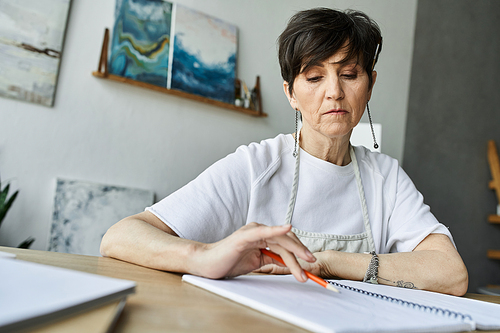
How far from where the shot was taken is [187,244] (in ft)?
2.59

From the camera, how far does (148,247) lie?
839 mm

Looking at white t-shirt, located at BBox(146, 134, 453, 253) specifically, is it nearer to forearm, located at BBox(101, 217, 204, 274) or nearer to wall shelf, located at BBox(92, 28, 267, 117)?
forearm, located at BBox(101, 217, 204, 274)

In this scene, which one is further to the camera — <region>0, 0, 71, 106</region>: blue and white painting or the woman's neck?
<region>0, 0, 71, 106</region>: blue and white painting

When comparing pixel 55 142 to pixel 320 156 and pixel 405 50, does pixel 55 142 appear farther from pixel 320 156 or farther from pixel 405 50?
pixel 405 50

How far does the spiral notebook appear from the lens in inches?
17.9

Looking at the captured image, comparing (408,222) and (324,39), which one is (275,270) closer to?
(408,222)

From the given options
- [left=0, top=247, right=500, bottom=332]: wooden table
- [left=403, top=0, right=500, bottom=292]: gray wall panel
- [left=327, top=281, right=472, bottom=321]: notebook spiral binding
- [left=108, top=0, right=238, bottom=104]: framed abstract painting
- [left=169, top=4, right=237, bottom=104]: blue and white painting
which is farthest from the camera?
[left=403, top=0, right=500, bottom=292]: gray wall panel

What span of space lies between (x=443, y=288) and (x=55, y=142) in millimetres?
2248

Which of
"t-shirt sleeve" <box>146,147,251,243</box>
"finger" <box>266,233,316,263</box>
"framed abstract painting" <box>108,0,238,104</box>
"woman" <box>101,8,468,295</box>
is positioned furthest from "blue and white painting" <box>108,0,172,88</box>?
"finger" <box>266,233,316,263</box>

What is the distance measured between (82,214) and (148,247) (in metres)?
1.76

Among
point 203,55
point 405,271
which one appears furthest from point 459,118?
point 405,271

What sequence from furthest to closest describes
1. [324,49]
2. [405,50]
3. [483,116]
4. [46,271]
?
[483,116]
[405,50]
[324,49]
[46,271]

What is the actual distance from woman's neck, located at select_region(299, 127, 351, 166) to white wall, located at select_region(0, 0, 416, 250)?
5.06ft

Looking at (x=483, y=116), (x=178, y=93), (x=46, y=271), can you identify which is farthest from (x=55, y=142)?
(x=483, y=116)
